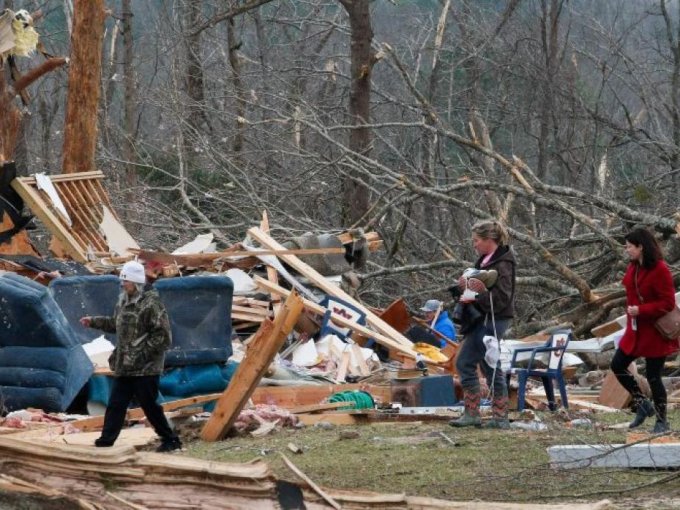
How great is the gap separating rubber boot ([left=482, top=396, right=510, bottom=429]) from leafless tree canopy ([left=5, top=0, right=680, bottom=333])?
523cm

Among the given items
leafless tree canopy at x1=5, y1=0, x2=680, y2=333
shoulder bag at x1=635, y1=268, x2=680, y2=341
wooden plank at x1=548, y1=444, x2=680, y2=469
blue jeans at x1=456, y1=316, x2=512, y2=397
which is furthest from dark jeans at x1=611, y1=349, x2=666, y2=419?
leafless tree canopy at x1=5, y1=0, x2=680, y2=333

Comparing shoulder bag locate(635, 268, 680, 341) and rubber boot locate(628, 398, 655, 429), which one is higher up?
shoulder bag locate(635, 268, 680, 341)

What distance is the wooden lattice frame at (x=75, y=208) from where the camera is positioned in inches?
649

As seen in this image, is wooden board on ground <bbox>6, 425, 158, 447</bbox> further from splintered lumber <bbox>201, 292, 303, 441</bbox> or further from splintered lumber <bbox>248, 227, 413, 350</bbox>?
splintered lumber <bbox>248, 227, 413, 350</bbox>

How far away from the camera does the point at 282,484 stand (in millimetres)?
6027

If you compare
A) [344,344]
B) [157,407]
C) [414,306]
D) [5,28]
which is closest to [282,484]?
[157,407]

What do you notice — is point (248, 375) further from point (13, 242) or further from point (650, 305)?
point (13, 242)

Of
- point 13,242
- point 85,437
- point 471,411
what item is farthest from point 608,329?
point 13,242

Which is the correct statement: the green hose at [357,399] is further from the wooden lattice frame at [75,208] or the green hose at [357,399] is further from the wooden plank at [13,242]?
the wooden plank at [13,242]

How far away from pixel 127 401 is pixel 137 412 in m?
1.95

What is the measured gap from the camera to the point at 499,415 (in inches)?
401

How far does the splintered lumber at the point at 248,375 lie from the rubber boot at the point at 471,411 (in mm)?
1419

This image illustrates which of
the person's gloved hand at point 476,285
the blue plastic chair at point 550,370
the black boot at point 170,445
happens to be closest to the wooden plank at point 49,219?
the blue plastic chair at point 550,370

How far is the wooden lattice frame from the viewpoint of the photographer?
16484mm
